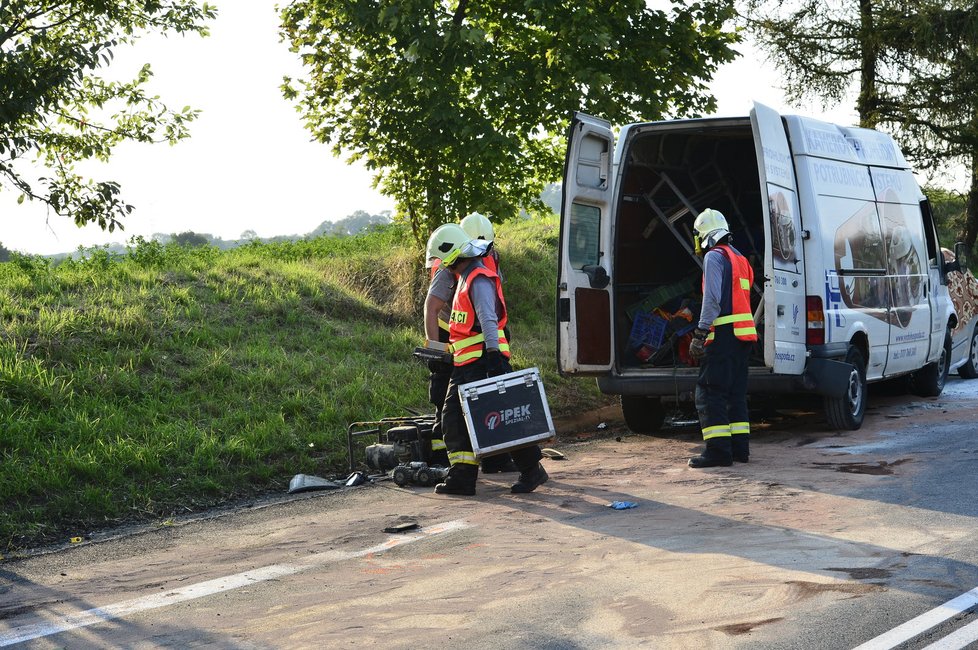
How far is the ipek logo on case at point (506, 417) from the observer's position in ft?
23.0

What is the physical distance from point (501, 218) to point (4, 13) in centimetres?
634

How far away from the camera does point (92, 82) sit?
1117 cm

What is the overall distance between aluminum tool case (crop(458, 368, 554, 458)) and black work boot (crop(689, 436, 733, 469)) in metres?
1.43

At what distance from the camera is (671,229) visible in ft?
33.7

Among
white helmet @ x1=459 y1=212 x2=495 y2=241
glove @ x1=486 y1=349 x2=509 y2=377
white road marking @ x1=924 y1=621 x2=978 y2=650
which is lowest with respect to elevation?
white road marking @ x1=924 y1=621 x2=978 y2=650

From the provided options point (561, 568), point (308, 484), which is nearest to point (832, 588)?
point (561, 568)

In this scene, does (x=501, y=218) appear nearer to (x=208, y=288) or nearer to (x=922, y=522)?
(x=208, y=288)

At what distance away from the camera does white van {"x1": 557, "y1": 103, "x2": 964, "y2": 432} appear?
28.3 ft

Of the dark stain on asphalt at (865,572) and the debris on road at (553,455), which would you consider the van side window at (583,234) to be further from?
the dark stain on asphalt at (865,572)

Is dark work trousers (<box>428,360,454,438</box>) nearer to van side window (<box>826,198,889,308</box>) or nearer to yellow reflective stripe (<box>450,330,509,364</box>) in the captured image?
yellow reflective stripe (<box>450,330,509,364</box>)

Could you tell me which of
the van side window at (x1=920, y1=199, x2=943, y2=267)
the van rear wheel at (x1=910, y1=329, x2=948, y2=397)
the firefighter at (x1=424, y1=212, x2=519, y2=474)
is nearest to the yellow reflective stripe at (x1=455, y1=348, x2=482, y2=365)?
the firefighter at (x1=424, y1=212, x2=519, y2=474)

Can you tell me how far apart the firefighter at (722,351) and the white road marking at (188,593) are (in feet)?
8.37

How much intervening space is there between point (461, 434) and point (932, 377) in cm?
660

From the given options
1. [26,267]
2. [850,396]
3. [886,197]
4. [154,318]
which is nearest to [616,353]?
[850,396]
